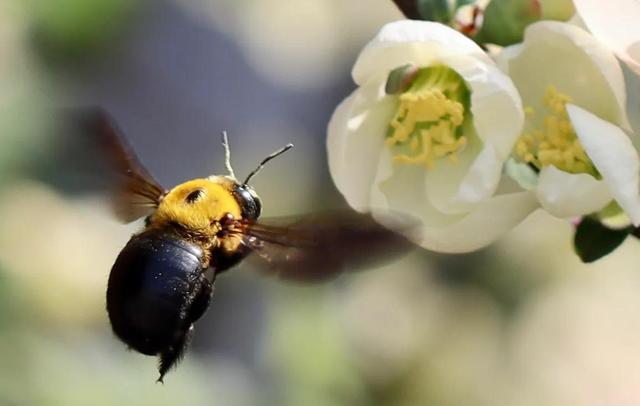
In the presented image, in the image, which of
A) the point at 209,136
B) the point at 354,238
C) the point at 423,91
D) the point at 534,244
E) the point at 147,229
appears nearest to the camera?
the point at 354,238

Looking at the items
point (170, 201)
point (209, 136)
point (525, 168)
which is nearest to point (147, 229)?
point (170, 201)

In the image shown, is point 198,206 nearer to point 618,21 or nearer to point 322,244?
point 322,244

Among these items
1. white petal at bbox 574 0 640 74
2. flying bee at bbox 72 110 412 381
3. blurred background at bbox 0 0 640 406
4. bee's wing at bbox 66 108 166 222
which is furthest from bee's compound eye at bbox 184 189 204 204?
blurred background at bbox 0 0 640 406

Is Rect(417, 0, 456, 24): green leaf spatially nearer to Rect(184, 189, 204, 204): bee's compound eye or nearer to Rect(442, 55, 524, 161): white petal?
Rect(442, 55, 524, 161): white petal

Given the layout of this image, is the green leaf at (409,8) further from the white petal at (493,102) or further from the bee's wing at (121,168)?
the bee's wing at (121,168)

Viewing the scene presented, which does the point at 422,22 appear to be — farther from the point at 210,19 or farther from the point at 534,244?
the point at 210,19

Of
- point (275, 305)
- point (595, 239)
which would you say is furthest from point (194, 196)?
point (275, 305)
